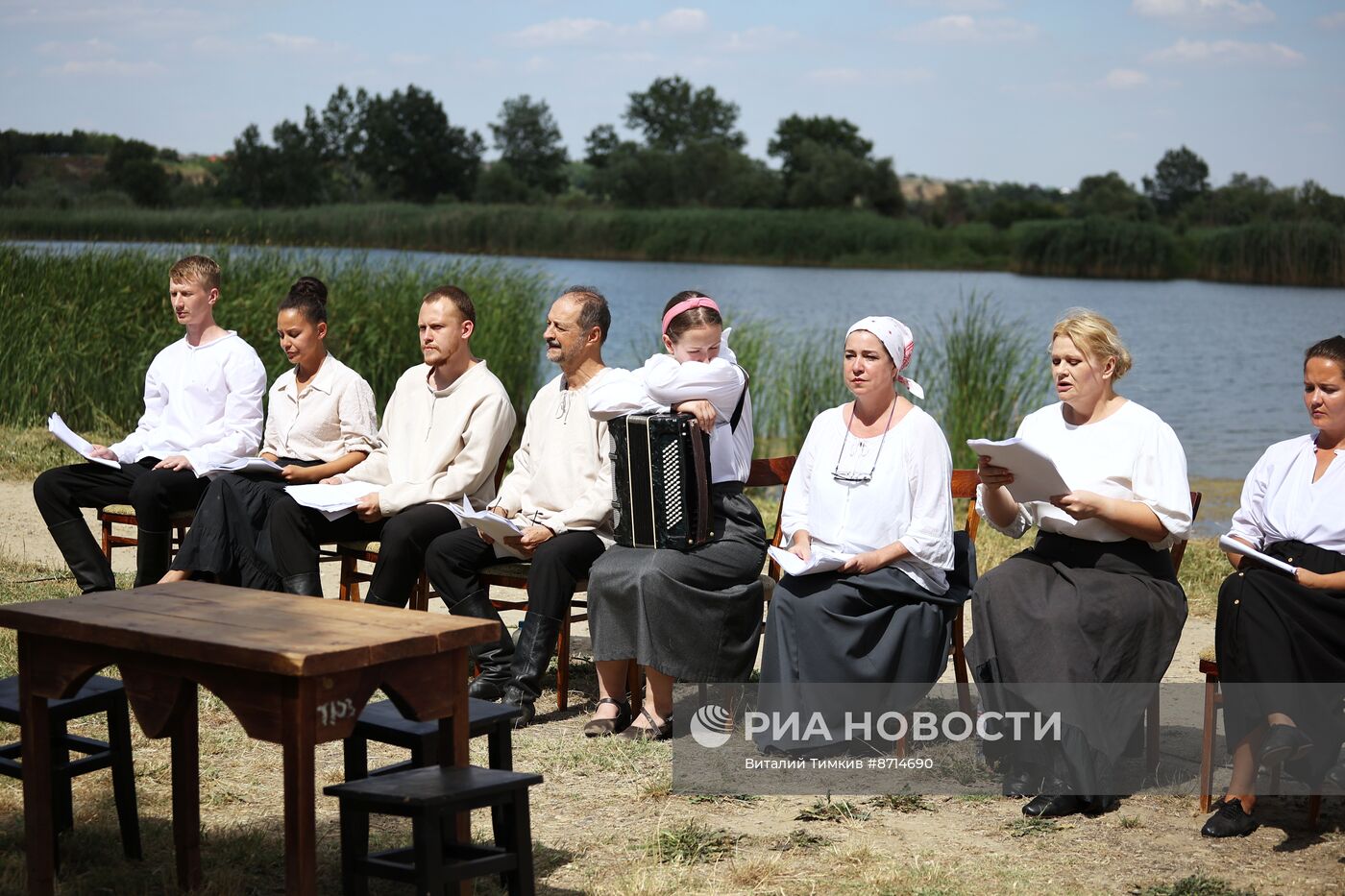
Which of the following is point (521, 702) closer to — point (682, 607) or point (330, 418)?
point (682, 607)

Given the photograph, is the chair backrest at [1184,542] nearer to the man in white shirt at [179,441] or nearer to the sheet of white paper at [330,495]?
the sheet of white paper at [330,495]

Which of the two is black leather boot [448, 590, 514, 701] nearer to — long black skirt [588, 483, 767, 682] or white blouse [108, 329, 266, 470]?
long black skirt [588, 483, 767, 682]

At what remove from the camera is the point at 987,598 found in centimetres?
468

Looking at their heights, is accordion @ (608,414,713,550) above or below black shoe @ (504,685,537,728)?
above

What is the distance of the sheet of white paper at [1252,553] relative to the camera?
4164 mm

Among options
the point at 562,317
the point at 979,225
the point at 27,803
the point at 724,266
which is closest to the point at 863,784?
the point at 562,317

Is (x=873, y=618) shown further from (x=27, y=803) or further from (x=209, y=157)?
(x=209, y=157)

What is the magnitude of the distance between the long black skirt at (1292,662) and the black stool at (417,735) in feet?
6.84

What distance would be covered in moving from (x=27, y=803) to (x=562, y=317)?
273 centimetres

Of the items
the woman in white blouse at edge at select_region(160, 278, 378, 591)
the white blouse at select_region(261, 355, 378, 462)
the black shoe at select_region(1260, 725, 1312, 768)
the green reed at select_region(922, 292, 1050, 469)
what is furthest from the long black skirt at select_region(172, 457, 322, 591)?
the green reed at select_region(922, 292, 1050, 469)

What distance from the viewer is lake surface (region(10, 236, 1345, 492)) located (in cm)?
1600

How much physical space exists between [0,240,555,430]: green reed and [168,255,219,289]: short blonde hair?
5863 millimetres

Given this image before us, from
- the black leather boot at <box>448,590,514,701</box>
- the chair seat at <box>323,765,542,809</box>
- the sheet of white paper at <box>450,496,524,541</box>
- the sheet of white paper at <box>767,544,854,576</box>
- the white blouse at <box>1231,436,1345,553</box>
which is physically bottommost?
the black leather boot at <box>448,590,514,701</box>

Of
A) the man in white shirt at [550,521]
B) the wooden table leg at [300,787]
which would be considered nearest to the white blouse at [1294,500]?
the man in white shirt at [550,521]
